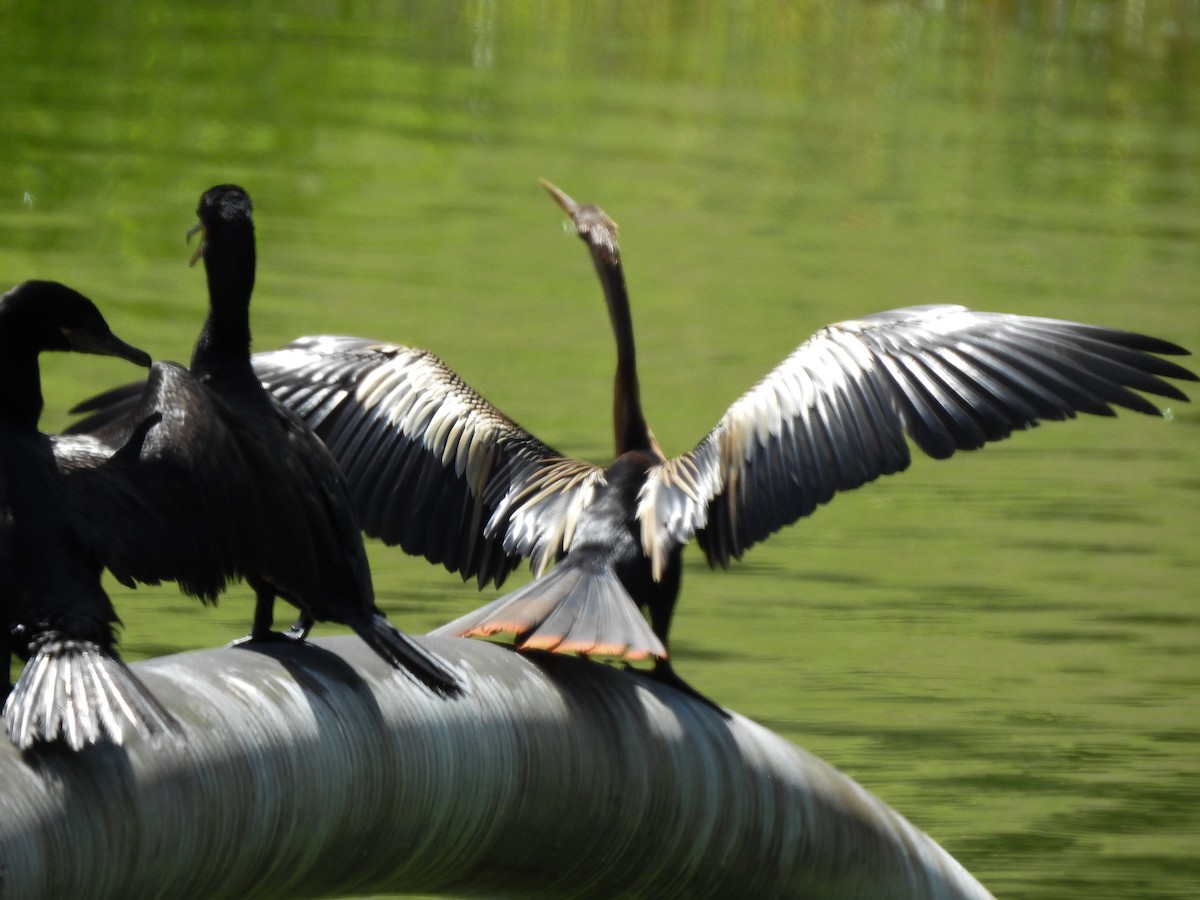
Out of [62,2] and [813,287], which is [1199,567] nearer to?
[813,287]

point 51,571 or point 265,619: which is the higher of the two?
point 51,571

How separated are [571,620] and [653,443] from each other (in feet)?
4.13

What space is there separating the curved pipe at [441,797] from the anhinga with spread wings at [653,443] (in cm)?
50

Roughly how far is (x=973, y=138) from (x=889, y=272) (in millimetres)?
4669

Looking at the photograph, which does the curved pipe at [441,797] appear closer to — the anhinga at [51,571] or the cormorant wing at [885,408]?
the anhinga at [51,571]

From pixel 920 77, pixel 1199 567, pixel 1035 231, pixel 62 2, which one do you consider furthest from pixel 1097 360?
pixel 62 2

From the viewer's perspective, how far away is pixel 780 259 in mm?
11219

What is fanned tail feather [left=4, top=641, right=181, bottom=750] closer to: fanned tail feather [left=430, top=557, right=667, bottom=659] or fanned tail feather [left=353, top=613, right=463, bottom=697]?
fanned tail feather [left=353, top=613, right=463, bottom=697]

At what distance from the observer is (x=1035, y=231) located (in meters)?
12.2

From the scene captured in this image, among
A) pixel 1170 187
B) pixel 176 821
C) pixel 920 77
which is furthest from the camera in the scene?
pixel 920 77

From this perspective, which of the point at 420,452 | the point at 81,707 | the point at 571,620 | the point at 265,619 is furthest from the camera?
the point at 420,452

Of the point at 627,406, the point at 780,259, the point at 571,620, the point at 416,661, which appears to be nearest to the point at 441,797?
the point at 416,661

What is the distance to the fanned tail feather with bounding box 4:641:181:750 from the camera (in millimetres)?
2055

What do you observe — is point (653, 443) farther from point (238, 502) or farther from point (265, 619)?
point (238, 502)
